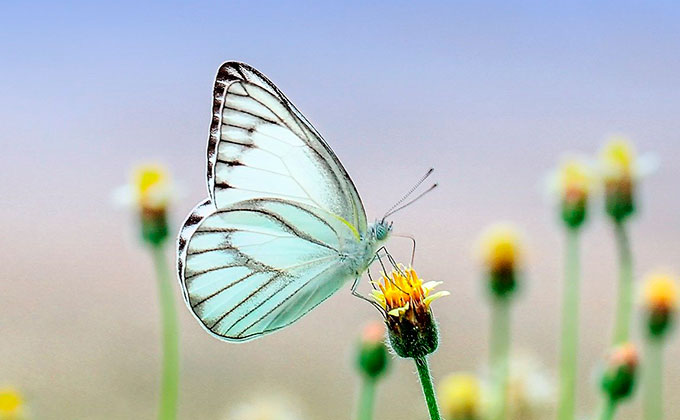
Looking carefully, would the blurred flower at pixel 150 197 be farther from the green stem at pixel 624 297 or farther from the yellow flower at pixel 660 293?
the yellow flower at pixel 660 293

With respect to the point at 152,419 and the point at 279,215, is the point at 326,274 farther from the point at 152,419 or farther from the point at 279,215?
the point at 152,419

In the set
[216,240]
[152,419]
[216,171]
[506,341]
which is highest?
[216,171]

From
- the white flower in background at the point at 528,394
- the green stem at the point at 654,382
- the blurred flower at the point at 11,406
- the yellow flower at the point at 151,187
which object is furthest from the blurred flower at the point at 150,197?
the green stem at the point at 654,382

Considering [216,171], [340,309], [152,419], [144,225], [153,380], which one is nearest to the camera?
[216,171]

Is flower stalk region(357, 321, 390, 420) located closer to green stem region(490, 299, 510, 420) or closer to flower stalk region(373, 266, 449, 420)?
green stem region(490, 299, 510, 420)

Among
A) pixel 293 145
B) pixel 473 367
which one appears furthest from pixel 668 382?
pixel 293 145

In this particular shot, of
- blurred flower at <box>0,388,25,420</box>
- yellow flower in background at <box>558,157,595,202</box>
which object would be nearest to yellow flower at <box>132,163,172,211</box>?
blurred flower at <box>0,388,25,420</box>

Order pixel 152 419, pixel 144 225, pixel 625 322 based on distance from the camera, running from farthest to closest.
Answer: pixel 152 419
pixel 144 225
pixel 625 322
